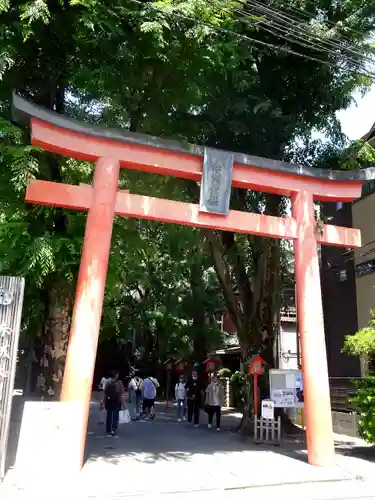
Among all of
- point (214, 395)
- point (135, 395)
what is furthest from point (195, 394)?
point (135, 395)

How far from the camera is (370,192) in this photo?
52.6 ft

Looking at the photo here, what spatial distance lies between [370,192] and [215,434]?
914 cm

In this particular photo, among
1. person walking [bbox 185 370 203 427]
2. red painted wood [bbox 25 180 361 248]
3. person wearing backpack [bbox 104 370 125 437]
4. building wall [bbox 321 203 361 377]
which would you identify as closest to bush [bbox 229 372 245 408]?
building wall [bbox 321 203 361 377]

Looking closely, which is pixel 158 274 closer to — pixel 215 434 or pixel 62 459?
pixel 215 434

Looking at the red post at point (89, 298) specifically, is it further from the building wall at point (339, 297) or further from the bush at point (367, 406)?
the building wall at point (339, 297)

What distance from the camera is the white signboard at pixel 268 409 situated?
11.2 metres

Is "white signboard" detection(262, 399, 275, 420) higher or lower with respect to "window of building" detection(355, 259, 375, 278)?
lower

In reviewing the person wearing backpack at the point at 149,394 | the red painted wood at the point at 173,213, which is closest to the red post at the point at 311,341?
the red painted wood at the point at 173,213

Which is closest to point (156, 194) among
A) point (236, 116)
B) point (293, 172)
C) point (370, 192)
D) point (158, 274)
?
point (236, 116)

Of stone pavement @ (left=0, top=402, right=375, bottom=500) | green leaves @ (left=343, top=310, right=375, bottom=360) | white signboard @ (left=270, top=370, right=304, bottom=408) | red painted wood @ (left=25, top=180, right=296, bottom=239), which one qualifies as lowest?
stone pavement @ (left=0, top=402, right=375, bottom=500)

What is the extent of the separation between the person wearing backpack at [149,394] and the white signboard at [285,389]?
522cm

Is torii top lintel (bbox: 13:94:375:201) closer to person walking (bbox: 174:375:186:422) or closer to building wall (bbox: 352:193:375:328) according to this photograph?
building wall (bbox: 352:193:375:328)

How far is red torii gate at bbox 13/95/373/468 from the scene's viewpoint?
8164 millimetres

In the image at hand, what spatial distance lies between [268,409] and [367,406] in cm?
235
